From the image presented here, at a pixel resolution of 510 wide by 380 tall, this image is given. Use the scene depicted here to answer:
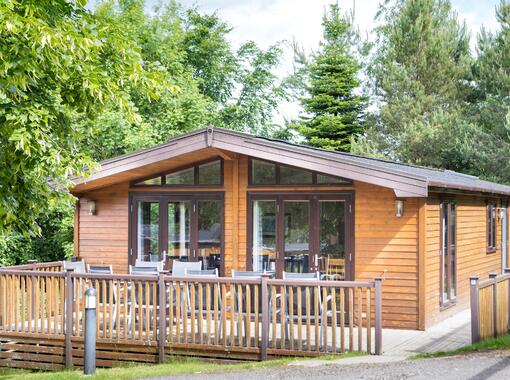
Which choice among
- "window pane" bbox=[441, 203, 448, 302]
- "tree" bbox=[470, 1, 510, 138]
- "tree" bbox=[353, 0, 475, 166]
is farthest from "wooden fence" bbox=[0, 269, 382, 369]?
"tree" bbox=[353, 0, 475, 166]

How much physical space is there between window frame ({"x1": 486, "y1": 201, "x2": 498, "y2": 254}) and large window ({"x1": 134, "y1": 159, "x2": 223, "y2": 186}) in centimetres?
654

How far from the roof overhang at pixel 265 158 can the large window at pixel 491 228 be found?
569cm

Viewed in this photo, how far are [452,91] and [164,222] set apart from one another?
19327 mm

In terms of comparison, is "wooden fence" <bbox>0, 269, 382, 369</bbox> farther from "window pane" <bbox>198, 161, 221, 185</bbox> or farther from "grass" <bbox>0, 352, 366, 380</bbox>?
"window pane" <bbox>198, 161, 221, 185</bbox>

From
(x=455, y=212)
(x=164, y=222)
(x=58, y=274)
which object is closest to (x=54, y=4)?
(x=58, y=274)

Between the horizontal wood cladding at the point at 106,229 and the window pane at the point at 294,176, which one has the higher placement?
the window pane at the point at 294,176

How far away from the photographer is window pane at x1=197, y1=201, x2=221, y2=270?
40.9ft

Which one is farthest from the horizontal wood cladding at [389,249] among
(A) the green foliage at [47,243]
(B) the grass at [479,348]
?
(A) the green foliage at [47,243]

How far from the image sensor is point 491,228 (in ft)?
52.1

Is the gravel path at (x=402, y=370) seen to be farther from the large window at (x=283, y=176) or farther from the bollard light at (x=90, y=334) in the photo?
the large window at (x=283, y=176)

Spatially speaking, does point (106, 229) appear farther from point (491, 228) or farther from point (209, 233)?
point (491, 228)

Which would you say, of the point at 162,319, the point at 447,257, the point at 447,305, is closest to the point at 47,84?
the point at 162,319

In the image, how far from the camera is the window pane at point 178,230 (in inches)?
499

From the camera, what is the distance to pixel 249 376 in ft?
25.2
